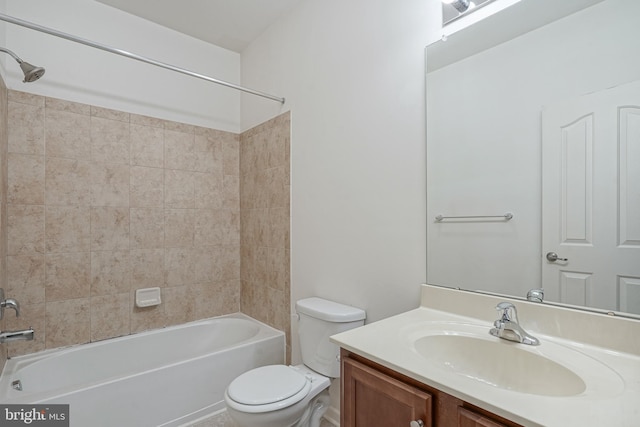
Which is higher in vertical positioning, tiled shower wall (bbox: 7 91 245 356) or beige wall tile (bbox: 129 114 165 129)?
beige wall tile (bbox: 129 114 165 129)

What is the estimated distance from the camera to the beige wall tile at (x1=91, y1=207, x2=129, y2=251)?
7.07ft

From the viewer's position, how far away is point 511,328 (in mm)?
1023

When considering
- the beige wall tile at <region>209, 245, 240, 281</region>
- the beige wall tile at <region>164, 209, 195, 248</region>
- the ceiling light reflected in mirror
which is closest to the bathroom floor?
the beige wall tile at <region>209, 245, 240, 281</region>

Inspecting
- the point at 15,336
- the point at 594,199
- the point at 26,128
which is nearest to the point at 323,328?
the point at 594,199

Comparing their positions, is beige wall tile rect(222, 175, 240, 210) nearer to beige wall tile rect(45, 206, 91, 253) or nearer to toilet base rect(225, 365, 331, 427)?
beige wall tile rect(45, 206, 91, 253)

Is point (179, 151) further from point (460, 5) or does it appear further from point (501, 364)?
point (501, 364)

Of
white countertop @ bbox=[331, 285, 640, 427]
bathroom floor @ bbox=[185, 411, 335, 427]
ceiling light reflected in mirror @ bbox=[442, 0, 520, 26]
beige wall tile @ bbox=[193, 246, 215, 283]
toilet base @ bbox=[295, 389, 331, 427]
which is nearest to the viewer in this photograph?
white countertop @ bbox=[331, 285, 640, 427]

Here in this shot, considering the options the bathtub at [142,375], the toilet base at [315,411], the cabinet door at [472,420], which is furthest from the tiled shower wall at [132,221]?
the cabinet door at [472,420]

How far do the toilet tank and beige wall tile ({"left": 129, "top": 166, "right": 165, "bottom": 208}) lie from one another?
1415 millimetres

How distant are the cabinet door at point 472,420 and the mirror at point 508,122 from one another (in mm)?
598

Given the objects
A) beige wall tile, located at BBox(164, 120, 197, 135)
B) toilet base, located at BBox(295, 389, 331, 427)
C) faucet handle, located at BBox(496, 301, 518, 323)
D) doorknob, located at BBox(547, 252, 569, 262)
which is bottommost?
toilet base, located at BBox(295, 389, 331, 427)

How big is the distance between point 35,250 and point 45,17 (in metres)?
1.46

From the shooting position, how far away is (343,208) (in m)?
1.83

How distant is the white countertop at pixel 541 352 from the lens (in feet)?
2.11
